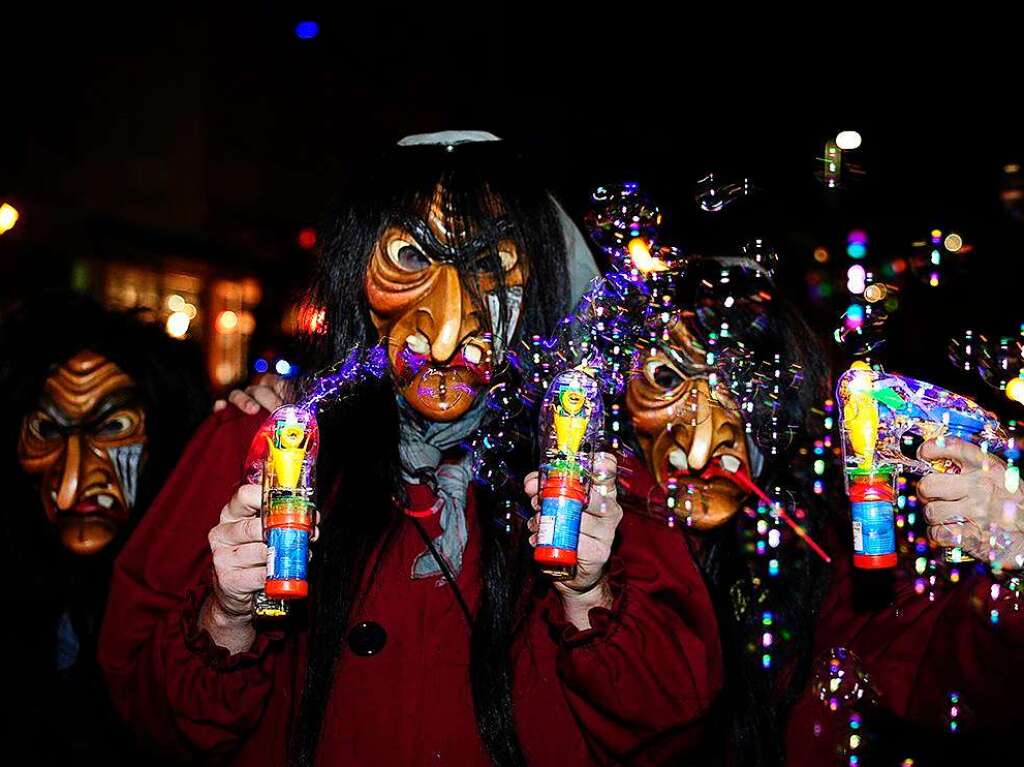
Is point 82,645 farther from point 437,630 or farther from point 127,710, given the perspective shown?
point 437,630

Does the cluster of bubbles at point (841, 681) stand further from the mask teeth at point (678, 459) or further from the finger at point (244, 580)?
the finger at point (244, 580)

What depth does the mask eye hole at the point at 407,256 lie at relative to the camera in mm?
2334

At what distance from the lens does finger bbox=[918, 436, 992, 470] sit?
78.9 inches

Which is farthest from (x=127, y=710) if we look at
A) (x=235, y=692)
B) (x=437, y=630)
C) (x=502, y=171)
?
(x=502, y=171)

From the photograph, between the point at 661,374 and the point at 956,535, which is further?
the point at 661,374

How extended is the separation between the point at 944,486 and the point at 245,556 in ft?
4.09

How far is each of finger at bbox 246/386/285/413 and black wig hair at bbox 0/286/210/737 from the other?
0.73m

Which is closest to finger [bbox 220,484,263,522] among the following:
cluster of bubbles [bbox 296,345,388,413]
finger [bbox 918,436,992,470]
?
cluster of bubbles [bbox 296,345,388,413]

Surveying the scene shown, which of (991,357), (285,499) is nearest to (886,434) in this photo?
(991,357)

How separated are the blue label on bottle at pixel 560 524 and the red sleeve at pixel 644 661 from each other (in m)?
0.20

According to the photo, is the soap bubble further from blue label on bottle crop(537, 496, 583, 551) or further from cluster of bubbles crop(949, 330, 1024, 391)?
blue label on bottle crop(537, 496, 583, 551)

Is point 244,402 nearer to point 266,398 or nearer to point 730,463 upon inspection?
point 266,398

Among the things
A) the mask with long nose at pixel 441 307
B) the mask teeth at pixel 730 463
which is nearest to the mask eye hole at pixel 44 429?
the mask with long nose at pixel 441 307

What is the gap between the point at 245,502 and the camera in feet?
6.68
